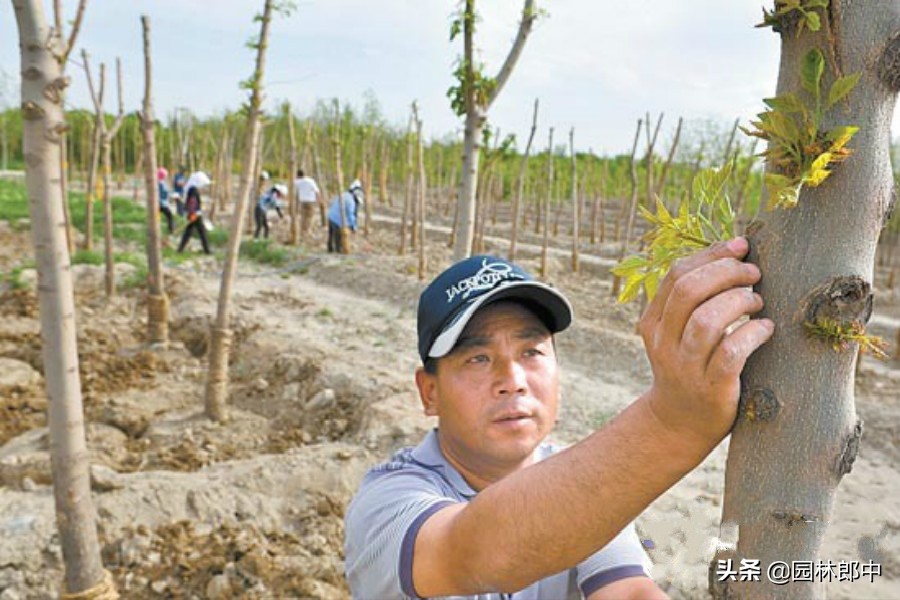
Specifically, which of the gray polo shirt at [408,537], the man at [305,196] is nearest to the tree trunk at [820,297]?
the gray polo shirt at [408,537]

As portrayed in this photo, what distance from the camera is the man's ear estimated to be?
67.2 inches

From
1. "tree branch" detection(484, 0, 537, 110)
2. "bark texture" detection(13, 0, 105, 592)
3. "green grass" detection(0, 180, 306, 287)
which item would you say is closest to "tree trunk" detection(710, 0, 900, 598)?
"bark texture" detection(13, 0, 105, 592)

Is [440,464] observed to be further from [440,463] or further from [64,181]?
[64,181]

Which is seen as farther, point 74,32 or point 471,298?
point 74,32

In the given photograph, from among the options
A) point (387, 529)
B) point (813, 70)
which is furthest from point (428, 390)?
point (813, 70)

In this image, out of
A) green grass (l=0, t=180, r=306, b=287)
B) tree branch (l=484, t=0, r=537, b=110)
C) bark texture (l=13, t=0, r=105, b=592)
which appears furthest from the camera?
green grass (l=0, t=180, r=306, b=287)

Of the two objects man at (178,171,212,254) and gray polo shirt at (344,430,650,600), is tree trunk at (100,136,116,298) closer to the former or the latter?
man at (178,171,212,254)

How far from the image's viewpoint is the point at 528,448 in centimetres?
153

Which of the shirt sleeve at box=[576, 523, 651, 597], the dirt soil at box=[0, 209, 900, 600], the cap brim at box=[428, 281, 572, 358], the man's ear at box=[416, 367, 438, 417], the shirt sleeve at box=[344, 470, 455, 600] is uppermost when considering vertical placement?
the cap brim at box=[428, 281, 572, 358]

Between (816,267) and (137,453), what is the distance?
5879 mm

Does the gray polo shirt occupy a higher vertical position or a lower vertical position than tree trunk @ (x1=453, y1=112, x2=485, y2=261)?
lower

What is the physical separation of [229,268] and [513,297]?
4.94m

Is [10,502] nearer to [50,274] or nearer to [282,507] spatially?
[282,507]

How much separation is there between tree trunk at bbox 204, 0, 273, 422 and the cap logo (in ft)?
15.7
